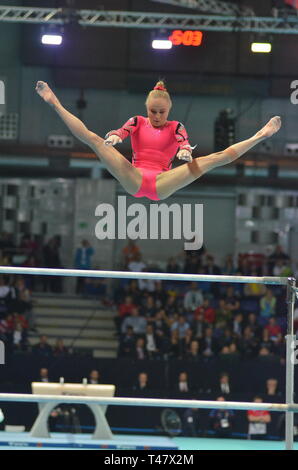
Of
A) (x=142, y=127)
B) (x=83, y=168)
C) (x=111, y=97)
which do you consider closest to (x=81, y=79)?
(x=111, y=97)

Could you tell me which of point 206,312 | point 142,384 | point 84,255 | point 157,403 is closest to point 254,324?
point 206,312

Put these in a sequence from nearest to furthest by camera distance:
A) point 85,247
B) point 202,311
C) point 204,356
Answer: point 204,356
point 202,311
point 85,247

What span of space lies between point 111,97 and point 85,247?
12.8 feet

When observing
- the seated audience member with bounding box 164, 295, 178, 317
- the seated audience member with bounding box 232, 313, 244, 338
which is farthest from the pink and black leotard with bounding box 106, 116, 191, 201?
the seated audience member with bounding box 164, 295, 178, 317

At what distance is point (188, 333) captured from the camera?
1483 cm

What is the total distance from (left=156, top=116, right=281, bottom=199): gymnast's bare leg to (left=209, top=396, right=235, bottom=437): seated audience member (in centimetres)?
768

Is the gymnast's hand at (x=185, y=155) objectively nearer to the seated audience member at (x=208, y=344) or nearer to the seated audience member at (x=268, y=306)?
the seated audience member at (x=208, y=344)

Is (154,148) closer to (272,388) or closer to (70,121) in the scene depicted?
(70,121)

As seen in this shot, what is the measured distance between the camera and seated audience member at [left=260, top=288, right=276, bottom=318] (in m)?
16.2

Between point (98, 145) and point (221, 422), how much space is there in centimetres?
808

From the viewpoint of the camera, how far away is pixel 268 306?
1625cm

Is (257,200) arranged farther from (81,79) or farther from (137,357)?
(137,357)

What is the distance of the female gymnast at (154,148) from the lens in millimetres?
6059

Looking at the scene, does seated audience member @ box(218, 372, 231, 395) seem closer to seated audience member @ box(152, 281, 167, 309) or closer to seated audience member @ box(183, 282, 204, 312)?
seated audience member @ box(183, 282, 204, 312)
